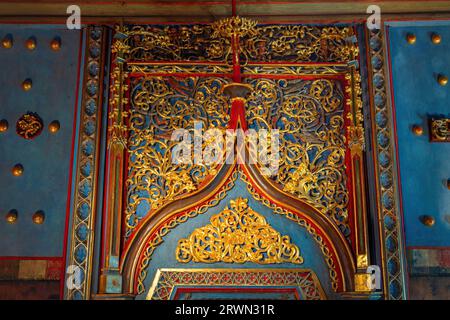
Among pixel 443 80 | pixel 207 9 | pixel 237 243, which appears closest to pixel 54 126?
pixel 207 9

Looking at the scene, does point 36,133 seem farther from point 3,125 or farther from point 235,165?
point 235,165

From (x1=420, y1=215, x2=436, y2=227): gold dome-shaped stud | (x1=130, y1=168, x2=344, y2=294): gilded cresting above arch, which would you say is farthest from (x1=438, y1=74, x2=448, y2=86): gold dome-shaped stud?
(x1=130, y1=168, x2=344, y2=294): gilded cresting above arch

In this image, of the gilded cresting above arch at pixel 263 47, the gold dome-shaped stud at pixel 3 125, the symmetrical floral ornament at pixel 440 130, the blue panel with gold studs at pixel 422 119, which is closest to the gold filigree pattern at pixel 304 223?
the blue panel with gold studs at pixel 422 119

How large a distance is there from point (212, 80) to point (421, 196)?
1.70 metres

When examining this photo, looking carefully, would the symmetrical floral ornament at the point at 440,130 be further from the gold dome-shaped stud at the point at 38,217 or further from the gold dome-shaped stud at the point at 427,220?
the gold dome-shaped stud at the point at 38,217

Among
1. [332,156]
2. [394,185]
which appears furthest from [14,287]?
[394,185]

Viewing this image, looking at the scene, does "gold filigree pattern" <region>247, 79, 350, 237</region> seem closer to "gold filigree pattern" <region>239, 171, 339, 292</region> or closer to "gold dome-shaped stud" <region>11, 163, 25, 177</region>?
"gold filigree pattern" <region>239, 171, 339, 292</region>

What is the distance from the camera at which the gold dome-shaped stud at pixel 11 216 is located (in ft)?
13.5

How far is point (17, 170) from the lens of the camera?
13.8ft

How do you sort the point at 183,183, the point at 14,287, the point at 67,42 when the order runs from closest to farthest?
the point at 14,287
the point at 183,183
the point at 67,42

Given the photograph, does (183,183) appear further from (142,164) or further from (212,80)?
(212,80)

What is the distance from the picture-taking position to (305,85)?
178 inches

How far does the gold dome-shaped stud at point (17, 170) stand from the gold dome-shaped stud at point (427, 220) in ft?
9.05

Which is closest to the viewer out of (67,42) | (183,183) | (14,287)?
(14,287)
